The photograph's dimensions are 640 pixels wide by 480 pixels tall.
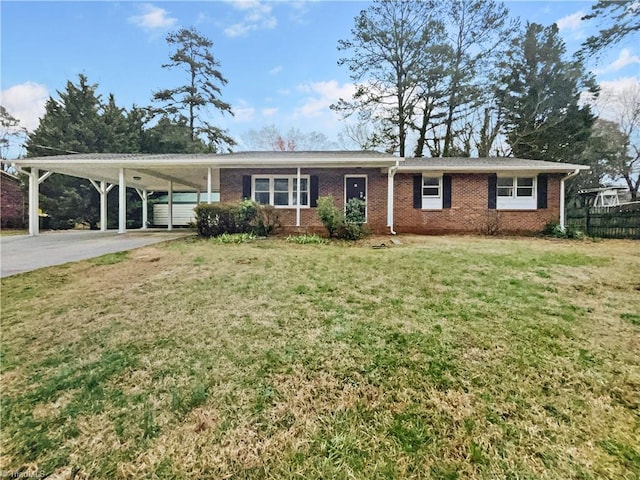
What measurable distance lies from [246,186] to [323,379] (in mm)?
10309

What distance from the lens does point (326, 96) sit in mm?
19469

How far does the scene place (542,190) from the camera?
12.0 metres

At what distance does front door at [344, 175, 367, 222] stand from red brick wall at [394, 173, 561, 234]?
1295 millimetres

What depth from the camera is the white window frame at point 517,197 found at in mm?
12039

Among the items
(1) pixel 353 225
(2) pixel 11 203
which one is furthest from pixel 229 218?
(2) pixel 11 203

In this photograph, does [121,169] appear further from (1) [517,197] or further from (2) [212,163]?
(1) [517,197]

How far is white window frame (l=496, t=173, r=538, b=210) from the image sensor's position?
39.5 feet

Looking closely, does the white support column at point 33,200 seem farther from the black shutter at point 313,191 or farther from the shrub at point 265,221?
the black shutter at point 313,191

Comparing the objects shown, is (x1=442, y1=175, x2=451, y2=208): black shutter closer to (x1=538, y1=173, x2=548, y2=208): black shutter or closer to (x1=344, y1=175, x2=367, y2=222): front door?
(x1=344, y1=175, x2=367, y2=222): front door

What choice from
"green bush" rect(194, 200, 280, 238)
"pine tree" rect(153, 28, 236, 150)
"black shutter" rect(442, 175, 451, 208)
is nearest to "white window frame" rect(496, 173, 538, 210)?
"black shutter" rect(442, 175, 451, 208)

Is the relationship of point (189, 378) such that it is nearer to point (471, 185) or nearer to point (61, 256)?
point (61, 256)

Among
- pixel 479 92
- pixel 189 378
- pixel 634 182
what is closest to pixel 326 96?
pixel 479 92

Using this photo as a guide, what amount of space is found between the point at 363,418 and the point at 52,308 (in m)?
4.10

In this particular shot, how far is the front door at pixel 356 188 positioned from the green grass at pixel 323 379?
7.44 metres
